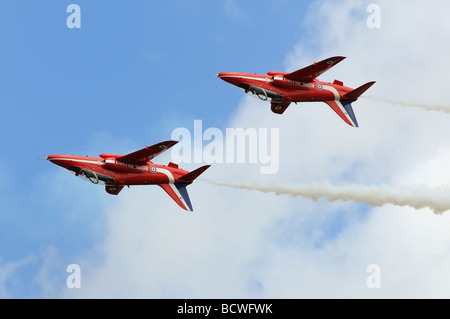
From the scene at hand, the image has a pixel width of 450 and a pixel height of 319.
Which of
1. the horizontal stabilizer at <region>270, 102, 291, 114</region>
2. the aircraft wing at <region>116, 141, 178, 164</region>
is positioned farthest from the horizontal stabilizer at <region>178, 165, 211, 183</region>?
the horizontal stabilizer at <region>270, 102, 291, 114</region>

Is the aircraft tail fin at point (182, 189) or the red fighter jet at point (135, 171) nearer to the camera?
the red fighter jet at point (135, 171)

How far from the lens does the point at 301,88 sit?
11294 cm

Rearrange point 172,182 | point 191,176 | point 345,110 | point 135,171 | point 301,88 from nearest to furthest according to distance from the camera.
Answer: point 135,171
point 172,182
point 191,176
point 301,88
point 345,110

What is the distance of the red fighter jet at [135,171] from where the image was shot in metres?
106

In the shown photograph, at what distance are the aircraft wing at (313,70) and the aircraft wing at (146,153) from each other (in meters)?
12.7

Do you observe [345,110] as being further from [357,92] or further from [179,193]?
[179,193]

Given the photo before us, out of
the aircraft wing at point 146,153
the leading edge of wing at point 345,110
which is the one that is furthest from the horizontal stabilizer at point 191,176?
the leading edge of wing at point 345,110

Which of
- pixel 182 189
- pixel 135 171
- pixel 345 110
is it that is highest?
pixel 345 110

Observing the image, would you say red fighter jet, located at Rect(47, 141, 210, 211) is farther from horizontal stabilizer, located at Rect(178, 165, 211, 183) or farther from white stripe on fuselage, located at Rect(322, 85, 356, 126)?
white stripe on fuselage, located at Rect(322, 85, 356, 126)

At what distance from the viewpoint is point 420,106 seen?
11931cm

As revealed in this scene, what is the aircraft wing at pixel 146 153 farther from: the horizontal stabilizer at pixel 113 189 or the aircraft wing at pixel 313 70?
the aircraft wing at pixel 313 70

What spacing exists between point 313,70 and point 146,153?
617 inches

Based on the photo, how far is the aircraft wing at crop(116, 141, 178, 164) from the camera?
105750 mm

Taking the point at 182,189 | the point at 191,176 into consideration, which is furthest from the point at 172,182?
the point at 191,176
